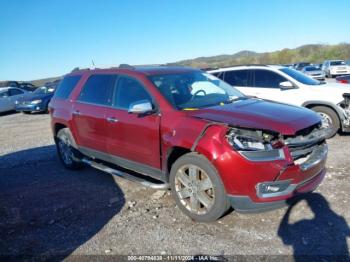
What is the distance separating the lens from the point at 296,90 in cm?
777

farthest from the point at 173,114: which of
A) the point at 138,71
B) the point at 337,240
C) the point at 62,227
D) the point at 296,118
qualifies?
the point at 337,240

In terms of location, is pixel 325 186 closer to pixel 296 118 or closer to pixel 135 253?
pixel 296 118

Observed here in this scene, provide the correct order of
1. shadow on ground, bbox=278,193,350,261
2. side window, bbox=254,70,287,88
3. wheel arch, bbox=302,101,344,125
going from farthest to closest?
side window, bbox=254,70,287,88
wheel arch, bbox=302,101,344,125
shadow on ground, bbox=278,193,350,261

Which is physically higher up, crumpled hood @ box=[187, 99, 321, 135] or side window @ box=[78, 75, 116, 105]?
side window @ box=[78, 75, 116, 105]

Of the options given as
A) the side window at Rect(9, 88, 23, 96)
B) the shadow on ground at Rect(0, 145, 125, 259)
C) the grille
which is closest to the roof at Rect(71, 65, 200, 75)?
the shadow on ground at Rect(0, 145, 125, 259)

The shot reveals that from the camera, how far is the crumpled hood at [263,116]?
11.6 feet

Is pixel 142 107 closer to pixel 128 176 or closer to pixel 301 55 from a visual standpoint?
pixel 128 176

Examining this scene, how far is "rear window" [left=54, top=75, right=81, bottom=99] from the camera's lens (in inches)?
239

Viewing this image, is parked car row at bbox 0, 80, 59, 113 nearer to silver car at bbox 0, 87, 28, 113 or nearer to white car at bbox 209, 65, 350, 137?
silver car at bbox 0, 87, 28, 113

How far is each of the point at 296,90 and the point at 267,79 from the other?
82 cm

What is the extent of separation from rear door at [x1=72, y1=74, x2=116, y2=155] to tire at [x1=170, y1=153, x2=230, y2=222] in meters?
1.61

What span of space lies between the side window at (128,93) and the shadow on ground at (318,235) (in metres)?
2.39

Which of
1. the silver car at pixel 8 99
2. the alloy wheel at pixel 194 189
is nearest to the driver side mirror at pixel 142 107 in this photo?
the alloy wheel at pixel 194 189

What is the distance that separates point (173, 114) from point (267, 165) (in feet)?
4.30
